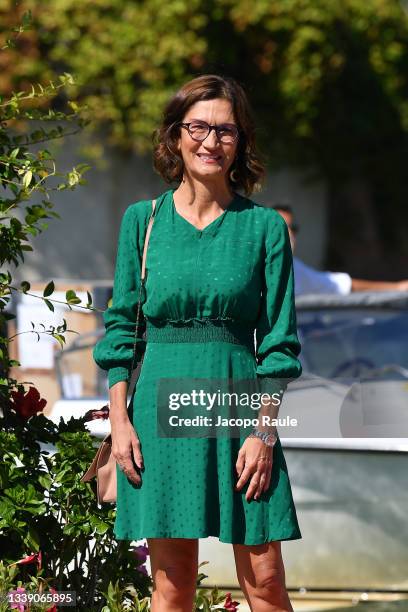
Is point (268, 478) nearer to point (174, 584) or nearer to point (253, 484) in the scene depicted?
point (253, 484)

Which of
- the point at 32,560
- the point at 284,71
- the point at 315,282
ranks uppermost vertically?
the point at 284,71

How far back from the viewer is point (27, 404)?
3295mm

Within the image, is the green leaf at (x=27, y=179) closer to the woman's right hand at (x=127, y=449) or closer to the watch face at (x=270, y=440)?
the woman's right hand at (x=127, y=449)

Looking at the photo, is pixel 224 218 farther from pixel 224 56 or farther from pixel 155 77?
pixel 224 56

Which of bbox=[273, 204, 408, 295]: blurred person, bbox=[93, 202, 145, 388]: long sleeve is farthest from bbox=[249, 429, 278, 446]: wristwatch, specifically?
bbox=[273, 204, 408, 295]: blurred person

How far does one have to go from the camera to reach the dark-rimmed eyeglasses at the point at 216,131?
110 inches

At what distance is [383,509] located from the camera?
169 inches

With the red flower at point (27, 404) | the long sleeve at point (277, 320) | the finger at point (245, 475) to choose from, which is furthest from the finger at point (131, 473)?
the red flower at point (27, 404)

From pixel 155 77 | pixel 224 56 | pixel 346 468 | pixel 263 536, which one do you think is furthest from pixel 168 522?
pixel 224 56

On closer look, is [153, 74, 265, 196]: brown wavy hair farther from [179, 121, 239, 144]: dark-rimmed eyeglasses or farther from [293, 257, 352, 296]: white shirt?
[293, 257, 352, 296]: white shirt

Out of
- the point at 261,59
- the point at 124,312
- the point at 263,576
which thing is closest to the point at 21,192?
the point at 124,312

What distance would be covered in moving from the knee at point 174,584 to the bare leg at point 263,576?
5.3 inches

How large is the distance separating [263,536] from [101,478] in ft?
1.47

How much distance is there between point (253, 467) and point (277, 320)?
364 mm
